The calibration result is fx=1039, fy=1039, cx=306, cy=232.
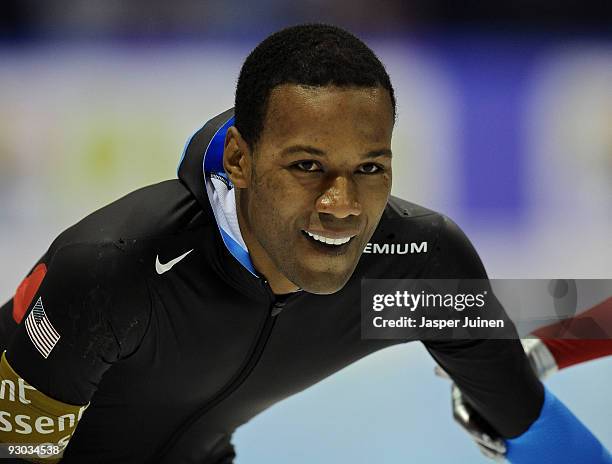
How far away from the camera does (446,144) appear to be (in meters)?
2.69

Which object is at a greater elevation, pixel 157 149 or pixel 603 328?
pixel 157 149

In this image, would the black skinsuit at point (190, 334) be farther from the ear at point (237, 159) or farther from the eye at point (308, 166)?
the eye at point (308, 166)

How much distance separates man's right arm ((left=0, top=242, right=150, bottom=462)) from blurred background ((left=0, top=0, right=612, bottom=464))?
965mm

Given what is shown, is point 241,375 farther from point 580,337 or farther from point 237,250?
point 580,337

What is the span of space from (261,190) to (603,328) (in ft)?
2.89

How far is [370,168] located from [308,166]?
0.08 metres

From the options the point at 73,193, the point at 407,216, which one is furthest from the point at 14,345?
the point at 73,193

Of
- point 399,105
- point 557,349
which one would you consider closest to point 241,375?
point 557,349

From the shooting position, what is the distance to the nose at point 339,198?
1.34 meters

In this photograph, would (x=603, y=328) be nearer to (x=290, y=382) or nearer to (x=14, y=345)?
(x=290, y=382)

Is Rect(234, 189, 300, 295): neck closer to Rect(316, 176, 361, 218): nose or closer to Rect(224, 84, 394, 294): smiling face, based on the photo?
Rect(224, 84, 394, 294): smiling face

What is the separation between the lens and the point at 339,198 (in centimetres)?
134

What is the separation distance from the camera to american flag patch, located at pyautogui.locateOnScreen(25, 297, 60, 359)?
4.75ft

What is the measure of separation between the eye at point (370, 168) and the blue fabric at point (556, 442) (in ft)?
2.24
